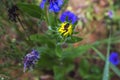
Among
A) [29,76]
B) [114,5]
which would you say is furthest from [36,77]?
[114,5]

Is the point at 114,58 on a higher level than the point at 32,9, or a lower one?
lower

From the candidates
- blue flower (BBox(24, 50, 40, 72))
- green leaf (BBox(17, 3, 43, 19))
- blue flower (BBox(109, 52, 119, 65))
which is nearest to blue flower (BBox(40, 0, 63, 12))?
green leaf (BBox(17, 3, 43, 19))

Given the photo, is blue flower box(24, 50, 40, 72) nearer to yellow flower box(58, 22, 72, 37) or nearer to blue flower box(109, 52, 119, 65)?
yellow flower box(58, 22, 72, 37)

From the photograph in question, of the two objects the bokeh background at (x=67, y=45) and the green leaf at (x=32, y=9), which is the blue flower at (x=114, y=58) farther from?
the green leaf at (x=32, y=9)

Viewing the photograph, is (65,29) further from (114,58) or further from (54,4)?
(114,58)

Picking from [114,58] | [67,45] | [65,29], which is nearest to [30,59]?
[65,29]

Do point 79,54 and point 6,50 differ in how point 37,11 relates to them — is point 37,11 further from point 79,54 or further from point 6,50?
point 79,54

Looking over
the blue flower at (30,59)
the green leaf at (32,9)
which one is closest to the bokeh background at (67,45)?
the green leaf at (32,9)

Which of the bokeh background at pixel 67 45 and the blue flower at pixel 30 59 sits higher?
the bokeh background at pixel 67 45
